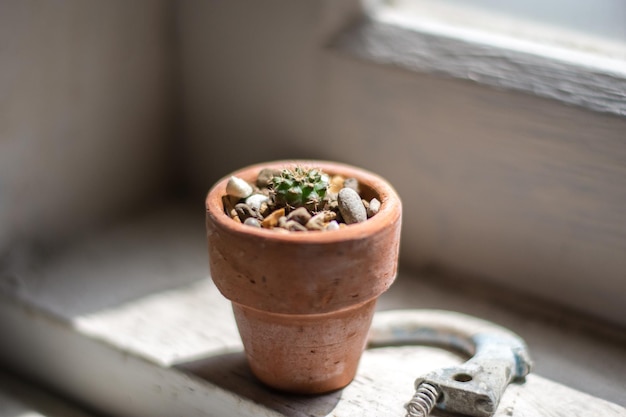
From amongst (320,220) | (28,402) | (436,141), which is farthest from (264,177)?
(28,402)

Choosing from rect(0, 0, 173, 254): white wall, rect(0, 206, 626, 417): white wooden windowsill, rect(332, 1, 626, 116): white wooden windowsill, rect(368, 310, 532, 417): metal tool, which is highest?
rect(332, 1, 626, 116): white wooden windowsill

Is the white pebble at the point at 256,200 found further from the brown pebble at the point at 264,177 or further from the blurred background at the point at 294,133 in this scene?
the blurred background at the point at 294,133

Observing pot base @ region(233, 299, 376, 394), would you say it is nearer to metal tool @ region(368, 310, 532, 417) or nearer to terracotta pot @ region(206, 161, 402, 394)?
terracotta pot @ region(206, 161, 402, 394)

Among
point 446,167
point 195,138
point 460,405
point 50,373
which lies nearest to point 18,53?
point 195,138

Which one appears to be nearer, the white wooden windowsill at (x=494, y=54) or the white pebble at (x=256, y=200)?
the white pebble at (x=256, y=200)

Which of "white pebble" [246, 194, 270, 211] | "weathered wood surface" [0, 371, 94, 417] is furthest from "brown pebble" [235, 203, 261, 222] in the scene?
"weathered wood surface" [0, 371, 94, 417]

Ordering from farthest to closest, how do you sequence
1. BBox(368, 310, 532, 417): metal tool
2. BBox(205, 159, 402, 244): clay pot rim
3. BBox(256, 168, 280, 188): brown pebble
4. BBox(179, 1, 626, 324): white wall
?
BBox(179, 1, 626, 324): white wall < BBox(256, 168, 280, 188): brown pebble < BBox(368, 310, 532, 417): metal tool < BBox(205, 159, 402, 244): clay pot rim

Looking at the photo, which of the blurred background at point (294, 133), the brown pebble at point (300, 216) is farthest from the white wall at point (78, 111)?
the brown pebble at point (300, 216)
